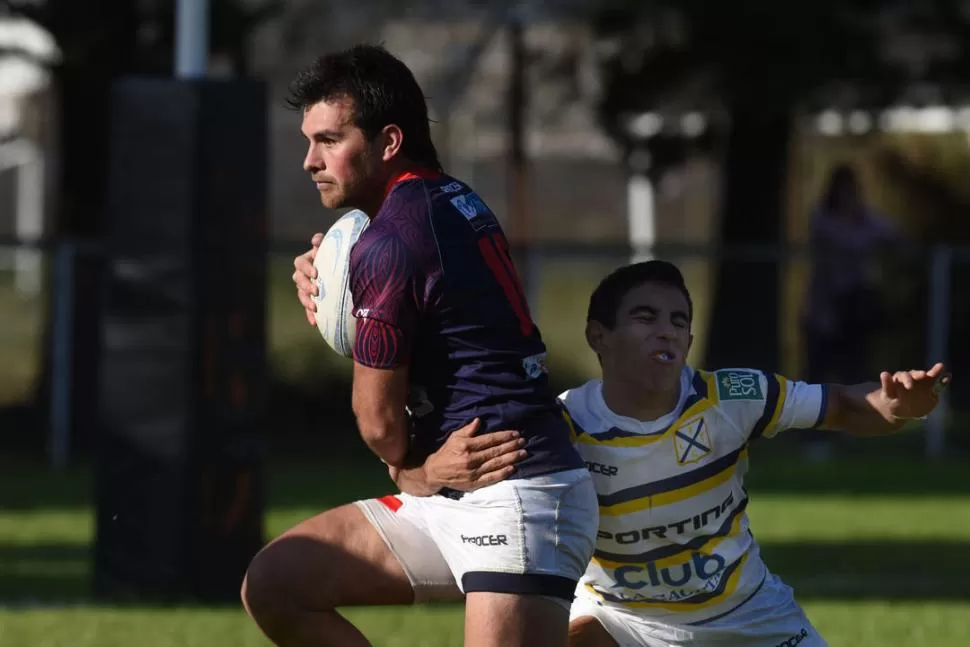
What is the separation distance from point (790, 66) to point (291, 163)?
16.7 m

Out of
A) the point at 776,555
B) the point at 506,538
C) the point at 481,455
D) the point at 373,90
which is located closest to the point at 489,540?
the point at 506,538

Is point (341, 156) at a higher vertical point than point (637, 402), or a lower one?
higher

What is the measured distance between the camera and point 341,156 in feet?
16.4

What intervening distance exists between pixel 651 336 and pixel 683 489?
1.40 ft

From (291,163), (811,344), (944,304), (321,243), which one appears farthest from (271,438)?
(291,163)

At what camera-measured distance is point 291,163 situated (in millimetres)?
32156

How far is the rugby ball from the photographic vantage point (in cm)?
506

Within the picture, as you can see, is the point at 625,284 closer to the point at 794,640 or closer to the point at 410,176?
the point at 410,176

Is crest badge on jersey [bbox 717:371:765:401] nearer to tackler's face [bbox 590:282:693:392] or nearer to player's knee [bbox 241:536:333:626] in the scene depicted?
tackler's face [bbox 590:282:693:392]

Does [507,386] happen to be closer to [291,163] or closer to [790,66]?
[790,66]

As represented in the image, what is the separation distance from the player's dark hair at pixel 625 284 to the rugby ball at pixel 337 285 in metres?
0.71

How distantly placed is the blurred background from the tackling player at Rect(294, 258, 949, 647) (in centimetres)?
269

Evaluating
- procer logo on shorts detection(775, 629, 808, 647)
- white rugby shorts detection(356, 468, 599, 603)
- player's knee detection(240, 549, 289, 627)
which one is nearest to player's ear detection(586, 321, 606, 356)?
white rugby shorts detection(356, 468, 599, 603)

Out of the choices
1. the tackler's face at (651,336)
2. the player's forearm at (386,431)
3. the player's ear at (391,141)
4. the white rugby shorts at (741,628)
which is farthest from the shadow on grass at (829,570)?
the player's ear at (391,141)
